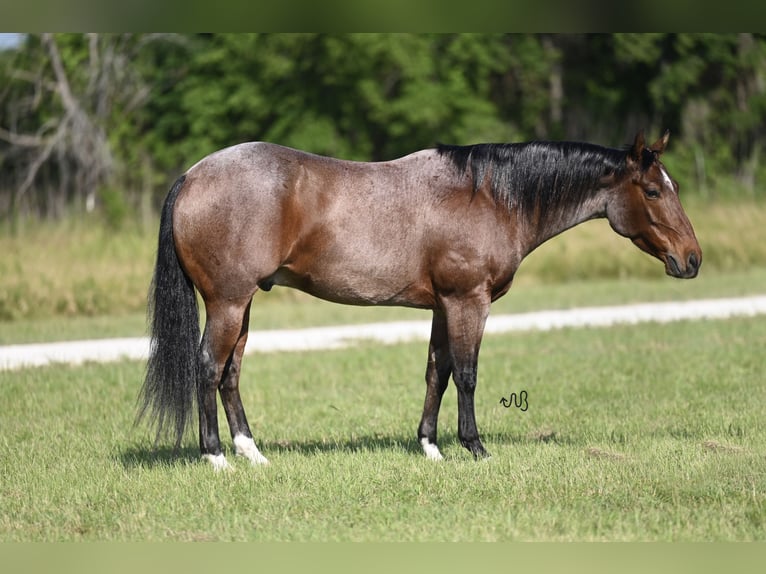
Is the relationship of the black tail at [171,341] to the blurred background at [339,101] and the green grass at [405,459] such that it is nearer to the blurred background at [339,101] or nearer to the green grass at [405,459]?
the green grass at [405,459]

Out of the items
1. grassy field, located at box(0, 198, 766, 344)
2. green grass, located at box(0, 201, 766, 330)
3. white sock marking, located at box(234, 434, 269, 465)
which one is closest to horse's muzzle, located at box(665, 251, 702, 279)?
white sock marking, located at box(234, 434, 269, 465)

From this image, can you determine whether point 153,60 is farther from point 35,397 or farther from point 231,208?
point 231,208

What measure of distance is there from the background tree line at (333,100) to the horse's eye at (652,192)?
19356 mm

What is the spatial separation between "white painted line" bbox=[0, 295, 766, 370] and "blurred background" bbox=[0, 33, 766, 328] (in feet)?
26.6

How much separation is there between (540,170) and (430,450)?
7.08 feet

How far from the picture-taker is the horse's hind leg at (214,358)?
7.10m

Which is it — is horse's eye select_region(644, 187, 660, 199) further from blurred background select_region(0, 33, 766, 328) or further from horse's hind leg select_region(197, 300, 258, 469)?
blurred background select_region(0, 33, 766, 328)

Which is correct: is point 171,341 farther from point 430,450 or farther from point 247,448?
point 430,450

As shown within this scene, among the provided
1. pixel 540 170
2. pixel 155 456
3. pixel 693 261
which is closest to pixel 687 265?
pixel 693 261

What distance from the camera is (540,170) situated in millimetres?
7430

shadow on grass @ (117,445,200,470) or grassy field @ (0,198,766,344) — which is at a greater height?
shadow on grass @ (117,445,200,470)

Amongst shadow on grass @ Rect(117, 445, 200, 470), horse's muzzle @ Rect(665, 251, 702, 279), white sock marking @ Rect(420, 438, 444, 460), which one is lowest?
shadow on grass @ Rect(117, 445, 200, 470)

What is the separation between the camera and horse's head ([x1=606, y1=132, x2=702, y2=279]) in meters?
7.32

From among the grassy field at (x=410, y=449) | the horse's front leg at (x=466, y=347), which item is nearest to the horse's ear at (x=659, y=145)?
the horse's front leg at (x=466, y=347)
